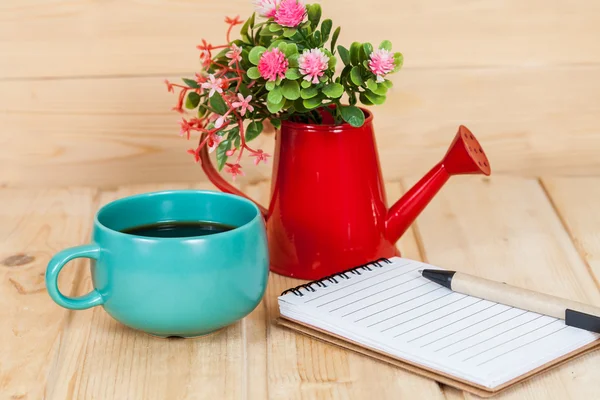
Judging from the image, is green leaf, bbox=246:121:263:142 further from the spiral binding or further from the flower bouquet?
the spiral binding

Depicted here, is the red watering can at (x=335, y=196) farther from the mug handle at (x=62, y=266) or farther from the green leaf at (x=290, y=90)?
the mug handle at (x=62, y=266)

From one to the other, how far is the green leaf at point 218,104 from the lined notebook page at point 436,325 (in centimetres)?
17

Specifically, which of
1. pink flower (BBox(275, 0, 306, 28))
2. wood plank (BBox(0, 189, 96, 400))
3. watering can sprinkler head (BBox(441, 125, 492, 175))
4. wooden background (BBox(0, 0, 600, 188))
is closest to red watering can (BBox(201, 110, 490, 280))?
watering can sprinkler head (BBox(441, 125, 492, 175))

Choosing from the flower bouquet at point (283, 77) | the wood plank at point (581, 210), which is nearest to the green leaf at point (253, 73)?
the flower bouquet at point (283, 77)

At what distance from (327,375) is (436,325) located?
93 millimetres

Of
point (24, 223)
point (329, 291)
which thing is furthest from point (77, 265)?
point (329, 291)

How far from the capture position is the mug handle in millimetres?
655

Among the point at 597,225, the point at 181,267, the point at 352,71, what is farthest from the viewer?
the point at 597,225

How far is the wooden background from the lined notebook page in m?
0.44

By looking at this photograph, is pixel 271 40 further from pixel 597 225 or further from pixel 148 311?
pixel 597 225

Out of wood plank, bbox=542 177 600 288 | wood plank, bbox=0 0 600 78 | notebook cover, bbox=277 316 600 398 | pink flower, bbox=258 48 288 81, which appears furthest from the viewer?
wood plank, bbox=0 0 600 78

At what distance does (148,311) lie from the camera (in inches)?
25.5

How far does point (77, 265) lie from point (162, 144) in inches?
13.0

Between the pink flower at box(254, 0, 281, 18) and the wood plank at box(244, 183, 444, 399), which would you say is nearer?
the wood plank at box(244, 183, 444, 399)
